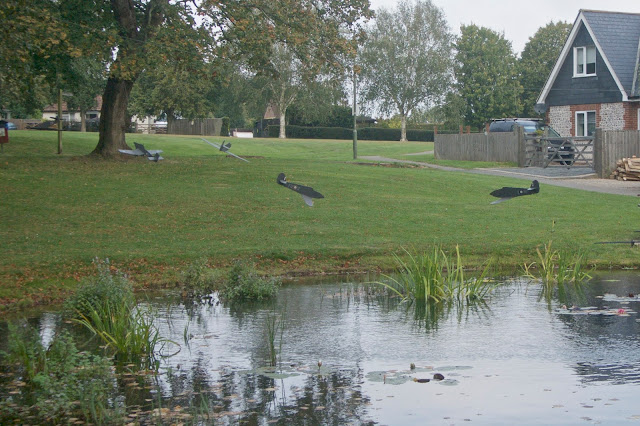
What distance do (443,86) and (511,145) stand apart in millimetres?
44489

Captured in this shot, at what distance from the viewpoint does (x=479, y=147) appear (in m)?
45.1

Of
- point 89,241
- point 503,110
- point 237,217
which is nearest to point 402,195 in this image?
point 237,217

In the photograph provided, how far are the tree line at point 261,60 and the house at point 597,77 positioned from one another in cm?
1185

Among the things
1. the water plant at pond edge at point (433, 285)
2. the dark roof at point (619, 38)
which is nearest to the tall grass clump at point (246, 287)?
the water plant at pond edge at point (433, 285)

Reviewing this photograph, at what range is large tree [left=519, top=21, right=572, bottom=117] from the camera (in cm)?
8594

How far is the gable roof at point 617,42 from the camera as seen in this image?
42219mm

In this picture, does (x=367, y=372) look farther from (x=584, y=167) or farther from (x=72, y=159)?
(x=584, y=167)

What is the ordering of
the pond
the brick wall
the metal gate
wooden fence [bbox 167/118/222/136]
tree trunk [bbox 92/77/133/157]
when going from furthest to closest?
wooden fence [bbox 167/118/222/136] < the brick wall < the metal gate < tree trunk [bbox 92/77/133/157] < the pond

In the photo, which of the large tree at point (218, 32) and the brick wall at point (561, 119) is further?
the brick wall at point (561, 119)

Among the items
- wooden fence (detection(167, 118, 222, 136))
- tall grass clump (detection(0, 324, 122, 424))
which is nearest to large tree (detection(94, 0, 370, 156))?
tall grass clump (detection(0, 324, 122, 424))

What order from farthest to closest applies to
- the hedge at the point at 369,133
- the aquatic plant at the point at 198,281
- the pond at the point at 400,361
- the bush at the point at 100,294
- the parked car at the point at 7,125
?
the hedge at the point at 369,133
the parked car at the point at 7,125
the aquatic plant at the point at 198,281
the bush at the point at 100,294
the pond at the point at 400,361

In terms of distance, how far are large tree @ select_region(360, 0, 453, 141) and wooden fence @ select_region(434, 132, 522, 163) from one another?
120 feet

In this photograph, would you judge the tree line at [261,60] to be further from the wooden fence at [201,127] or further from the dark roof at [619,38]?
the dark roof at [619,38]

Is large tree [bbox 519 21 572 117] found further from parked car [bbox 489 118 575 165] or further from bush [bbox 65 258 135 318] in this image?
bush [bbox 65 258 135 318]
